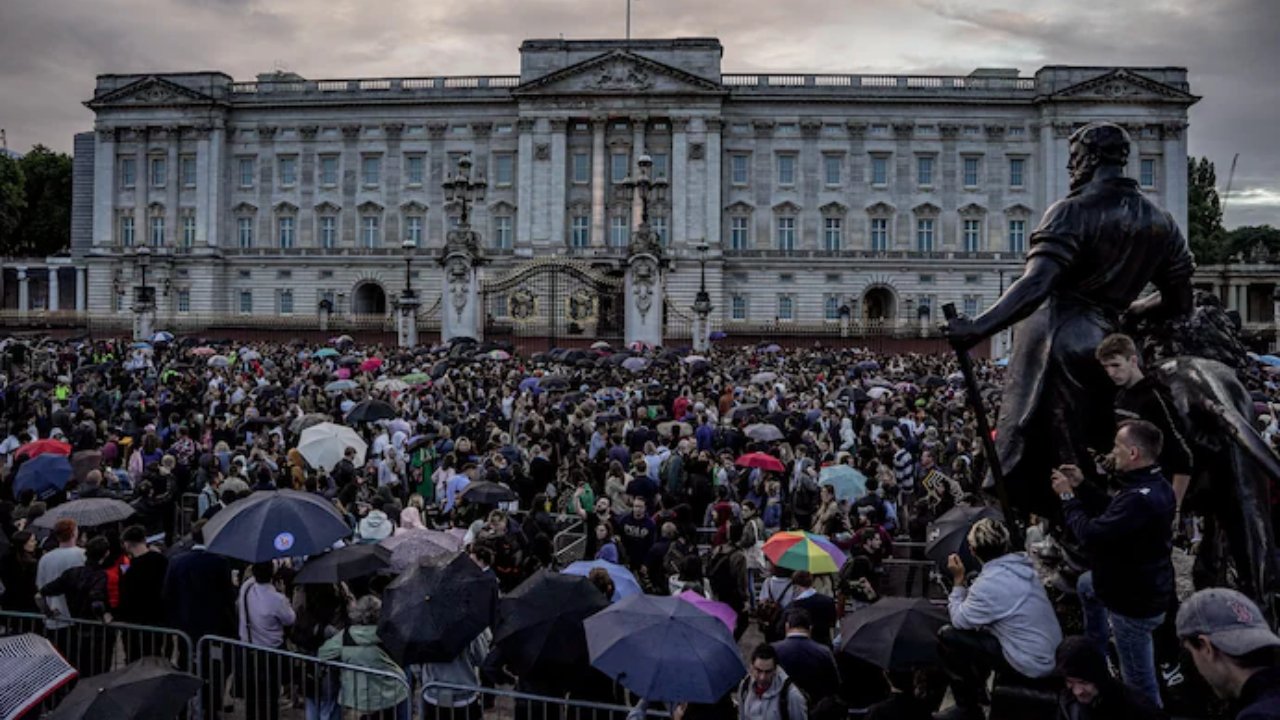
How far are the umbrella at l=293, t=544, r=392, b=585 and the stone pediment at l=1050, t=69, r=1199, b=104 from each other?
2449 inches

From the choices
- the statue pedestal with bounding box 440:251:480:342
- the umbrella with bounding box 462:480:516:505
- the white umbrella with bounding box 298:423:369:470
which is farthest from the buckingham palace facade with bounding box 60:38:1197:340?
the umbrella with bounding box 462:480:516:505

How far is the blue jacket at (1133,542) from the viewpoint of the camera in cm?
488

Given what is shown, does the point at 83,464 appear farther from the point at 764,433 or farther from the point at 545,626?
the point at 545,626

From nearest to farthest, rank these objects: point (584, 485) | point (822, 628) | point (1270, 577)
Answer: point (1270, 577) → point (822, 628) → point (584, 485)

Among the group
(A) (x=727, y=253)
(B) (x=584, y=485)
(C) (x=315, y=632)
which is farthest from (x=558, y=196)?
(C) (x=315, y=632)

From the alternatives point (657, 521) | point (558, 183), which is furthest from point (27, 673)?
point (558, 183)

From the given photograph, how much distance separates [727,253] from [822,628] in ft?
186

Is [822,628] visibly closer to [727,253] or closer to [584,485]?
[584,485]

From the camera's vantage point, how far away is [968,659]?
5.37m

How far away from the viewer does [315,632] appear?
8133mm

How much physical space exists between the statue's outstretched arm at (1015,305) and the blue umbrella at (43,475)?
37.9ft

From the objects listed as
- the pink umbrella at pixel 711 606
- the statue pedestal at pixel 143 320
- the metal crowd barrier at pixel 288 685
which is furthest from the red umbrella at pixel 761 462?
the statue pedestal at pixel 143 320

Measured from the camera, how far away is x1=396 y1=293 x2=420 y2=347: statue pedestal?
135 ft

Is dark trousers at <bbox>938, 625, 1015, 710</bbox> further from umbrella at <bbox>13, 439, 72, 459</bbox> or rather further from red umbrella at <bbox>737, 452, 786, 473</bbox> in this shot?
umbrella at <bbox>13, 439, 72, 459</bbox>
